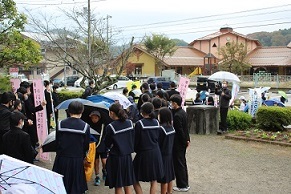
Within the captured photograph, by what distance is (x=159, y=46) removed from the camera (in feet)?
133

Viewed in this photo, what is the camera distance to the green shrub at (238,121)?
10727 millimetres

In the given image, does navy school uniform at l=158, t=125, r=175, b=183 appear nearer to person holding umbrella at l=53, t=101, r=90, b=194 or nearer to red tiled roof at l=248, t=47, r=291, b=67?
person holding umbrella at l=53, t=101, r=90, b=194

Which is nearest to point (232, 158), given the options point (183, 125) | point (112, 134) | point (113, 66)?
point (183, 125)

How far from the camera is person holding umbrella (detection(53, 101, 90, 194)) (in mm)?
4248

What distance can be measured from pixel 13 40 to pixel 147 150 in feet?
27.2

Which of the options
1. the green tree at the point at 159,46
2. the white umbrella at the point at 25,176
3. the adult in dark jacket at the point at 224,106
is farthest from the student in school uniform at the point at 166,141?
the green tree at the point at 159,46

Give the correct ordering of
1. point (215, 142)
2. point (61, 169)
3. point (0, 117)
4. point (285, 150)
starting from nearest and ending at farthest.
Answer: point (61, 169) → point (0, 117) → point (285, 150) → point (215, 142)

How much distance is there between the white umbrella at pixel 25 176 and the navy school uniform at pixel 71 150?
162cm

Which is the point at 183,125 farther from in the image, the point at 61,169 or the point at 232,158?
the point at 232,158

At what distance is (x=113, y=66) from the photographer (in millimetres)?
14633

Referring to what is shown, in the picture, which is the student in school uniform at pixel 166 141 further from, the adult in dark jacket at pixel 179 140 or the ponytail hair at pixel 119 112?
the ponytail hair at pixel 119 112

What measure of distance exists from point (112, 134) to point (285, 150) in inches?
221

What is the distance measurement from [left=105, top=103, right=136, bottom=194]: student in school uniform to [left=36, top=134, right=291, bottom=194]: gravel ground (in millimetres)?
1085

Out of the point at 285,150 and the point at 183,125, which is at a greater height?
the point at 183,125
